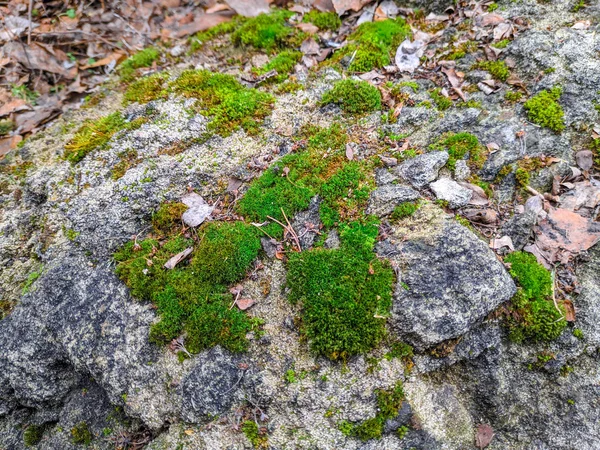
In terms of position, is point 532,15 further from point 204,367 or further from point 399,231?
point 204,367

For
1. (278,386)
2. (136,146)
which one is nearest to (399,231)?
(278,386)

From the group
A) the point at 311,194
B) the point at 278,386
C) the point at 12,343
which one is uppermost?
the point at 311,194

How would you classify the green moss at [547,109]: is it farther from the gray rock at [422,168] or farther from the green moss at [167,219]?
the green moss at [167,219]

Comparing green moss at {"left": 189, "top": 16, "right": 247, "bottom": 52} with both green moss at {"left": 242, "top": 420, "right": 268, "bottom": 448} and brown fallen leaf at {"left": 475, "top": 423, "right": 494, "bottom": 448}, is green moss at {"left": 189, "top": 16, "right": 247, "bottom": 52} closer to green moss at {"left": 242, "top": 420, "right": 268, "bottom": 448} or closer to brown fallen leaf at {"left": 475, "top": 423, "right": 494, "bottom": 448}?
green moss at {"left": 242, "top": 420, "right": 268, "bottom": 448}

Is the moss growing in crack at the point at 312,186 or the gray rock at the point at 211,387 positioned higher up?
the moss growing in crack at the point at 312,186

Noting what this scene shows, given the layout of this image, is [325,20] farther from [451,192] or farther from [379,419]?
[379,419]

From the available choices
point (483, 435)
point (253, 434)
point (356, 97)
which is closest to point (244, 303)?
point (253, 434)

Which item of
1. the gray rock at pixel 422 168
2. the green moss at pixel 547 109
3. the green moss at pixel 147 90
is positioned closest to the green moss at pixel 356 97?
the gray rock at pixel 422 168
